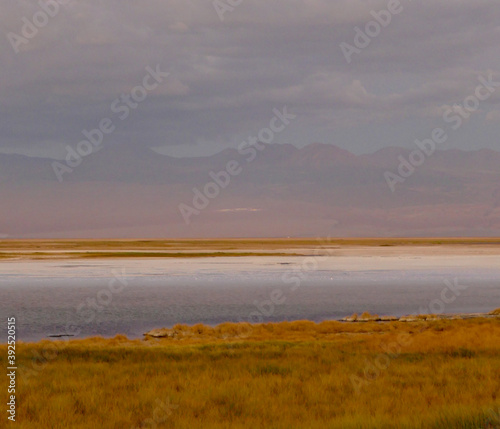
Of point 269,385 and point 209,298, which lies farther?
point 209,298

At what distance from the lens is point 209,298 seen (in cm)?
4788

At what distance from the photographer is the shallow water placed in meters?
36.7

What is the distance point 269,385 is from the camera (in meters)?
14.3

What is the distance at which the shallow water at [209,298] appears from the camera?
36.7 metres

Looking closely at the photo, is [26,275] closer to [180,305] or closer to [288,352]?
[180,305]

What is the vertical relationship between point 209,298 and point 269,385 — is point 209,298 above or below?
above

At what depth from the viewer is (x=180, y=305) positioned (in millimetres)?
43688

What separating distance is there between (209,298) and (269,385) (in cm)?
3386

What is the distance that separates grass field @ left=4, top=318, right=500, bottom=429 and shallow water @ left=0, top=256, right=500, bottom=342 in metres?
12.4

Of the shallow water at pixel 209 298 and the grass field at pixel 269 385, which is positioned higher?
the shallow water at pixel 209 298

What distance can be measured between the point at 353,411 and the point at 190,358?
8.44 meters

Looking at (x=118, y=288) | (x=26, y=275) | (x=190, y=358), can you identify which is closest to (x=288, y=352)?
(x=190, y=358)

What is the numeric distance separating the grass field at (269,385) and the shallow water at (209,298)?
40.6ft

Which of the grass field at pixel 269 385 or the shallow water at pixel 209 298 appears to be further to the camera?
the shallow water at pixel 209 298
